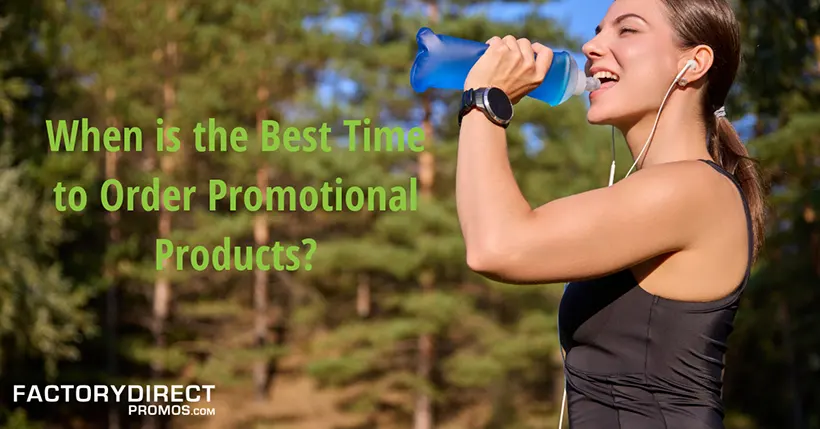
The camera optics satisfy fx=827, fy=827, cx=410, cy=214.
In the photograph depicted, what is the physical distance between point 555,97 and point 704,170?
1.52ft

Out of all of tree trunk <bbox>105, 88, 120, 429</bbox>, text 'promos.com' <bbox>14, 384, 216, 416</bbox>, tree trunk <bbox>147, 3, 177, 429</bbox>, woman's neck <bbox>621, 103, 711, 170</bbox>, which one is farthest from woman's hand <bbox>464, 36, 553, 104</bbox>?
tree trunk <bbox>105, 88, 120, 429</bbox>

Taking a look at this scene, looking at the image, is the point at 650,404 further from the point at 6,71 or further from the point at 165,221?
the point at 165,221

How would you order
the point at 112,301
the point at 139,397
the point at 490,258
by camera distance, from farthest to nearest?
the point at 112,301
the point at 139,397
the point at 490,258

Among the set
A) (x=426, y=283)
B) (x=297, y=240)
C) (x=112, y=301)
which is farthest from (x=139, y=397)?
(x=426, y=283)

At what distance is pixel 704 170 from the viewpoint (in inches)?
54.5

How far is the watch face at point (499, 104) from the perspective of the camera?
1396 mm

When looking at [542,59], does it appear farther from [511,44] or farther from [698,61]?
[698,61]

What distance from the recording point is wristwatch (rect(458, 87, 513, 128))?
1394 millimetres

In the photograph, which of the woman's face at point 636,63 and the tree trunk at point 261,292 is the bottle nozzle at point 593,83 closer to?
the woman's face at point 636,63

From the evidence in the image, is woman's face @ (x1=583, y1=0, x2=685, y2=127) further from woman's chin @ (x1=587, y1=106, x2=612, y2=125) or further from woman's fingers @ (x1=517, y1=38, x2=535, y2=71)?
woman's fingers @ (x1=517, y1=38, x2=535, y2=71)

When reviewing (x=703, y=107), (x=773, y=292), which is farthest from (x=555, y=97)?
(x=773, y=292)

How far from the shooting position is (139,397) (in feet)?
62.3

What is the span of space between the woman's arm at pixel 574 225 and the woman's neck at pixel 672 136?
0.18 meters

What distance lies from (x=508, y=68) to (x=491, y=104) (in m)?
0.11
